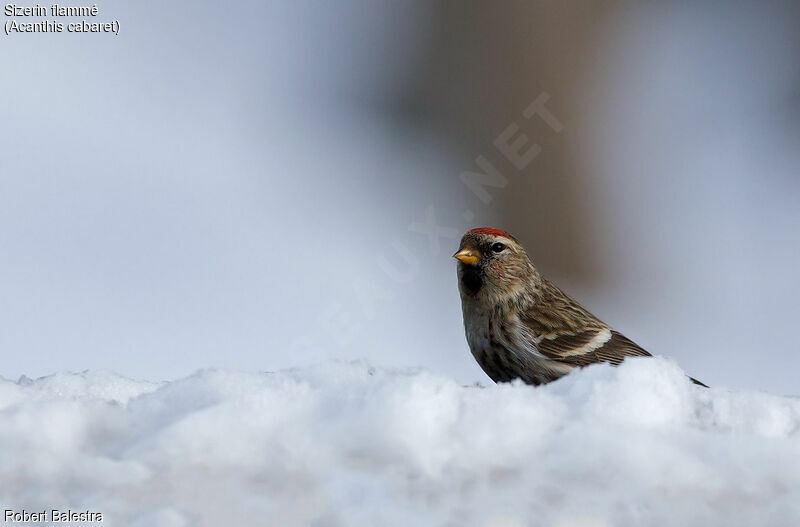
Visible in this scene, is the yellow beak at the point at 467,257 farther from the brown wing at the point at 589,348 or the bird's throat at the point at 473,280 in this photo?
the brown wing at the point at 589,348

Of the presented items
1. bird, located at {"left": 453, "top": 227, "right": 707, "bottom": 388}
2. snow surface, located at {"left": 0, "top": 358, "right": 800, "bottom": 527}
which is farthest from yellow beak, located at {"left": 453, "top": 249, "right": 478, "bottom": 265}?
snow surface, located at {"left": 0, "top": 358, "right": 800, "bottom": 527}

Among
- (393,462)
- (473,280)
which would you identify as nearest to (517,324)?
(473,280)

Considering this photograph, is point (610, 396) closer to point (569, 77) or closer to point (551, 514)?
point (551, 514)

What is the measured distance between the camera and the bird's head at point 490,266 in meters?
1.99

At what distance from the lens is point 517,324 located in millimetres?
1932

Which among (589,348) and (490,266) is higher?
(490,266)

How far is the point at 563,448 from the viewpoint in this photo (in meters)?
0.73

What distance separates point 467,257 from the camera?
2.00m

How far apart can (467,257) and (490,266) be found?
57mm

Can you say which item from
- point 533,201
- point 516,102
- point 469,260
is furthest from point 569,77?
point 469,260

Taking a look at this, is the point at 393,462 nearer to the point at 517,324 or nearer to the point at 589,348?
the point at 517,324

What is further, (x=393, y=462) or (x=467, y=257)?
(x=467, y=257)

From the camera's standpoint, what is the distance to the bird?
1.89 meters

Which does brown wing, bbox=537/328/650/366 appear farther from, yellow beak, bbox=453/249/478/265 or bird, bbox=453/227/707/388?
yellow beak, bbox=453/249/478/265
